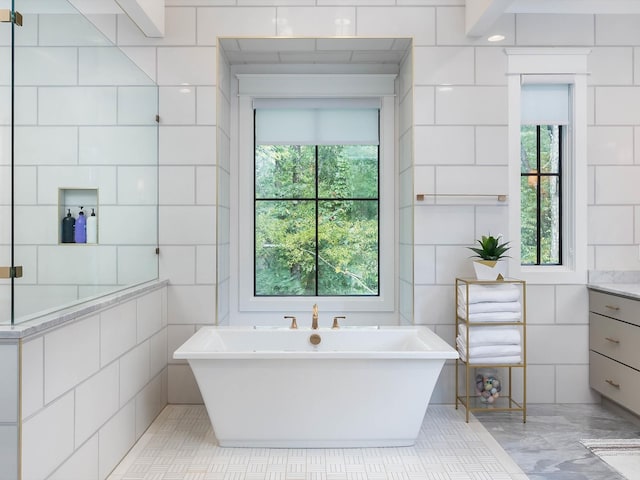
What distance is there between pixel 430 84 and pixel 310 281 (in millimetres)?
1714

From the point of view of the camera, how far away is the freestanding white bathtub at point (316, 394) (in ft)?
8.14

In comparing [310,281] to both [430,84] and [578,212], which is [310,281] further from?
[578,212]

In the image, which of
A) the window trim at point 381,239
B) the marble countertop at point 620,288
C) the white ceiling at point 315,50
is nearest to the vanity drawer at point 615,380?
the marble countertop at point 620,288

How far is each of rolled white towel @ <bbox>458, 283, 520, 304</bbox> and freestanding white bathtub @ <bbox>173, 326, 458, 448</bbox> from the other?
512mm

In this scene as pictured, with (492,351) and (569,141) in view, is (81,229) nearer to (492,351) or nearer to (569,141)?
(492,351)

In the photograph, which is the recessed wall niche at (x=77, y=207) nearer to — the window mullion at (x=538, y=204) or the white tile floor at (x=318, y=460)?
the white tile floor at (x=318, y=460)

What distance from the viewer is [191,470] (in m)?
2.39

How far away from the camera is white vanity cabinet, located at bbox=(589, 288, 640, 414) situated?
2.81 metres

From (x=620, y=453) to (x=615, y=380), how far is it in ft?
1.84

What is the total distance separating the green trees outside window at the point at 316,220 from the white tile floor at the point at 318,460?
4.42 ft

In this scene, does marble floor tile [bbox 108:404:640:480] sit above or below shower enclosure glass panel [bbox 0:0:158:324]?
below

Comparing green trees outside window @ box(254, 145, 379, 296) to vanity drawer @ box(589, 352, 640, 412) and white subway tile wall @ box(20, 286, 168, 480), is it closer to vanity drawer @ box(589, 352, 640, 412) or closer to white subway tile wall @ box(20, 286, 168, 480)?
white subway tile wall @ box(20, 286, 168, 480)

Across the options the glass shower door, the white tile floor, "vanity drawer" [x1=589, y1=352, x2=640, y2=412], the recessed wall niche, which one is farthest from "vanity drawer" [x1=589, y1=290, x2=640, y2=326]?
the glass shower door

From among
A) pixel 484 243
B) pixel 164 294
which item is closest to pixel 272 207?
pixel 164 294
